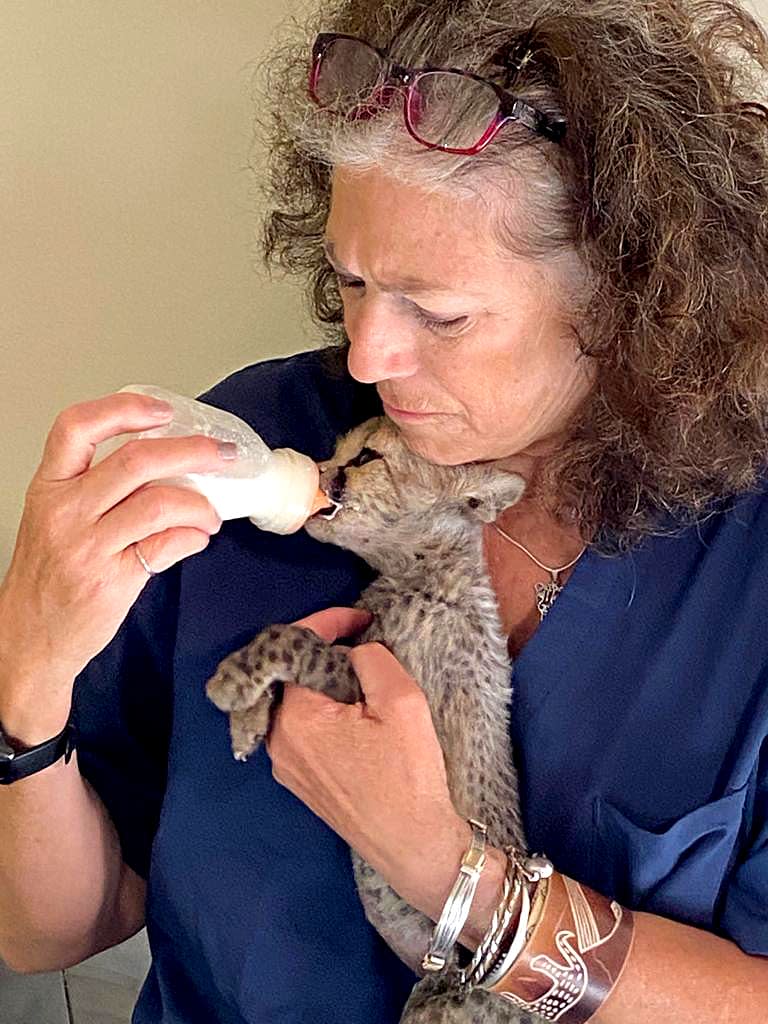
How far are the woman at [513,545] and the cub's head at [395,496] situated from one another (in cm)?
4

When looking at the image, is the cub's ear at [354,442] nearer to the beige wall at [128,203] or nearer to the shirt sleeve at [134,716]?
the shirt sleeve at [134,716]

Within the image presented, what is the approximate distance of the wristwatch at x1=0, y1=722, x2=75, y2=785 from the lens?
125 centimetres

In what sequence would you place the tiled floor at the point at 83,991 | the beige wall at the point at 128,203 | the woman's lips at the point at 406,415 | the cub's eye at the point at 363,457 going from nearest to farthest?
the woman's lips at the point at 406,415
the cub's eye at the point at 363,457
the beige wall at the point at 128,203
the tiled floor at the point at 83,991

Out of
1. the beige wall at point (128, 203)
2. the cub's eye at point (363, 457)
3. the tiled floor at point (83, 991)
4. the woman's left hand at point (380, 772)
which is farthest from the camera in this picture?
the tiled floor at point (83, 991)

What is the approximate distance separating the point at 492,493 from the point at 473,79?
44 cm

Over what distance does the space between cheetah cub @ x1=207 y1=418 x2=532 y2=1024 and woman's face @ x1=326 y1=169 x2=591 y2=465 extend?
72 mm

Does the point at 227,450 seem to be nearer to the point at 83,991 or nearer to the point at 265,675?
the point at 265,675

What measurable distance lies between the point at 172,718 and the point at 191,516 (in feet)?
1.41

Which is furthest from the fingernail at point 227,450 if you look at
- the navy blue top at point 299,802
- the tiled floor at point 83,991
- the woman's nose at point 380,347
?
the tiled floor at point 83,991

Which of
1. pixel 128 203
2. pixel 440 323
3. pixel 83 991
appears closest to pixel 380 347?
pixel 440 323

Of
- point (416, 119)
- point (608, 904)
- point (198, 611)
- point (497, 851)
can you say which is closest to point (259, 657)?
point (198, 611)

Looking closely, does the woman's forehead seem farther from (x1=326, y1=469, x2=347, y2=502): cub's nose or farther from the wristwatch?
the wristwatch

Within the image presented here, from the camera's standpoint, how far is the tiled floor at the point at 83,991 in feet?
6.81

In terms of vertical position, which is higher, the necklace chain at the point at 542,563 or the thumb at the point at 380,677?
the necklace chain at the point at 542,563
